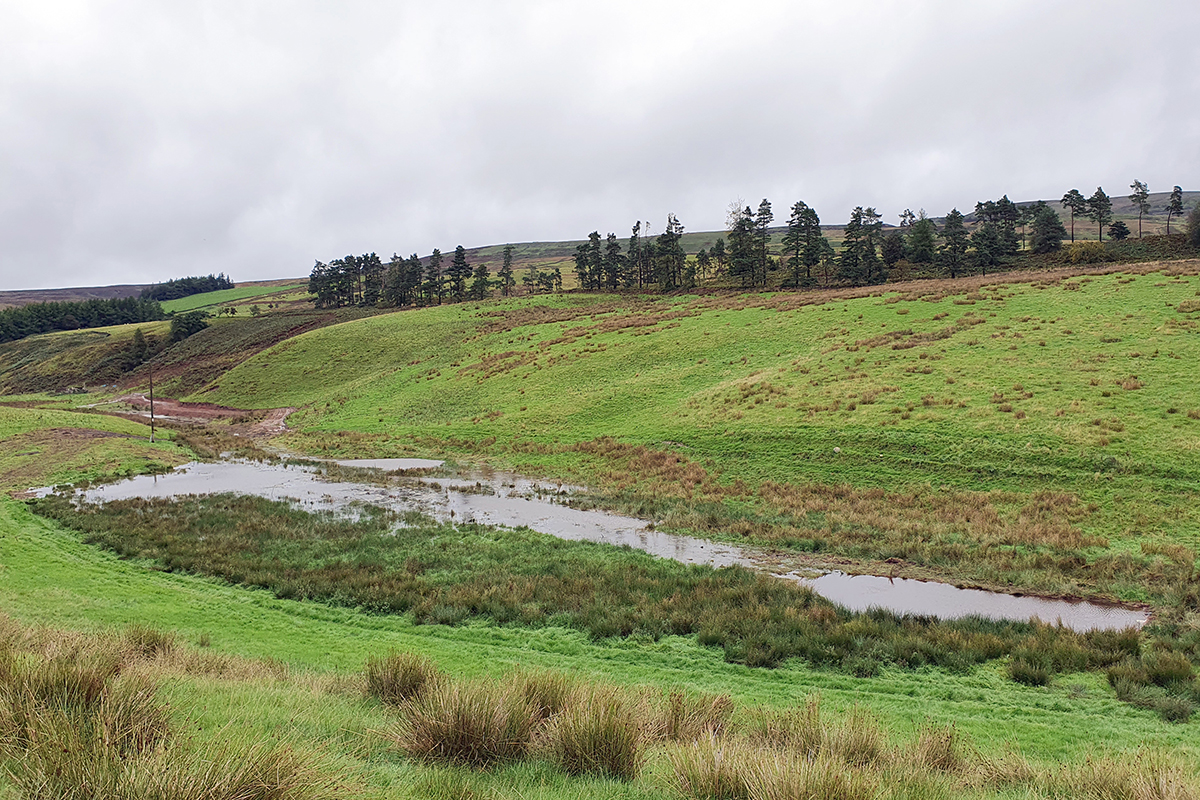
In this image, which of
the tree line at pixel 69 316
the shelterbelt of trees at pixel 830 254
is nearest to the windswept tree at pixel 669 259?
the shelterbelt of trees at pixel 830 254

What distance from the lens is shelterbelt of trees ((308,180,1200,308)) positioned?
3305 inches

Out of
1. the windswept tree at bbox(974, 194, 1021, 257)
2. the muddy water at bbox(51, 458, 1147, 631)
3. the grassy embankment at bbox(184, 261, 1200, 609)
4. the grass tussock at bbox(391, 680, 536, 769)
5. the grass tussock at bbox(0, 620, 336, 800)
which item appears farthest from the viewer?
the windswept tree at bbox(974, 194, 1021, 257)

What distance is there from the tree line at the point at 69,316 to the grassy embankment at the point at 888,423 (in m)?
121

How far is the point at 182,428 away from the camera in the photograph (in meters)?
48.0

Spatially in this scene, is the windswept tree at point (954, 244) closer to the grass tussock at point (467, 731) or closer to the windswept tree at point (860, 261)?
the windswept tree at point (860, 261)

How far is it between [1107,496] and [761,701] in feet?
50.6

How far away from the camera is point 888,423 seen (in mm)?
25078

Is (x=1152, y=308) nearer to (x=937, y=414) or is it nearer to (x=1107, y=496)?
(x=937, y=414)

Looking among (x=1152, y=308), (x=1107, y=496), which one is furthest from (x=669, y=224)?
(x=1107, y=496)

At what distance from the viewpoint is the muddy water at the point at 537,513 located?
42.2 feet

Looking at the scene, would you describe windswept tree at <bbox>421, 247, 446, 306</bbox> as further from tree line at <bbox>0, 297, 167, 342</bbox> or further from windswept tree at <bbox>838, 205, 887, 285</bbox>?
tree line at <bbox>0, 297, 167, 342</bbox>

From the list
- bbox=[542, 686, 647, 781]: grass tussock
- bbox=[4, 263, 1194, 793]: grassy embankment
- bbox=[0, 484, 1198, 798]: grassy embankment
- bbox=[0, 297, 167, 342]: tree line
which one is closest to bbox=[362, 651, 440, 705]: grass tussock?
bbox=[0, 484, 1198, 798]: grassy embankment

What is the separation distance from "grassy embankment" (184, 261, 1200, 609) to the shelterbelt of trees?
1471 inches

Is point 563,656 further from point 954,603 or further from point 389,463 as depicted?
point 389,463
